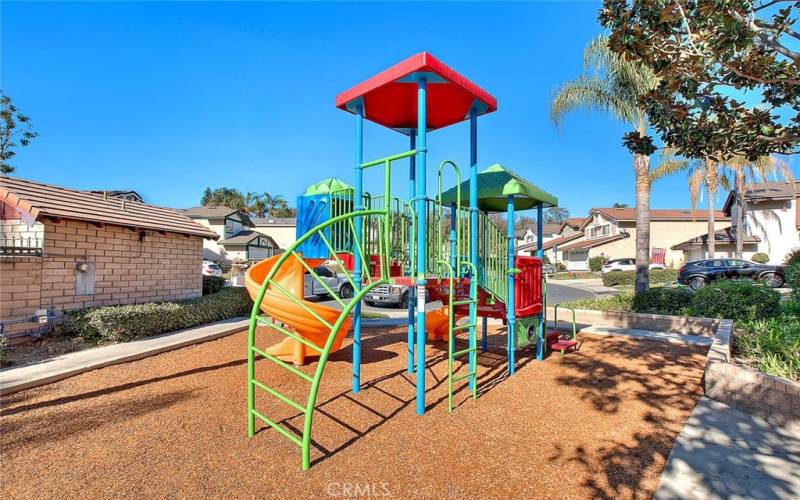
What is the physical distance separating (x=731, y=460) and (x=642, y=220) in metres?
10.1

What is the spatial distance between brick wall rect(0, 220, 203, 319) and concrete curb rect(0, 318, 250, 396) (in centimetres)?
180

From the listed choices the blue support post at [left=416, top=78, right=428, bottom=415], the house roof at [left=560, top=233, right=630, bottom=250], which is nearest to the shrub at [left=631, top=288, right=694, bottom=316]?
the blue support post at [left=416, top=78, right=428, bottom=415]

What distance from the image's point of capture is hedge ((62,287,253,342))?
7570 mm

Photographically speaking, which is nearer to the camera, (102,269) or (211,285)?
(102,269)

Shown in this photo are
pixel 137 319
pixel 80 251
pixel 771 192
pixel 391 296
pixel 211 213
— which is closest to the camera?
pixel 137 319

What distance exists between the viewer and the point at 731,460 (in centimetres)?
346

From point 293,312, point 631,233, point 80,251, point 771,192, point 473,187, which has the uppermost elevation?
point 771,192

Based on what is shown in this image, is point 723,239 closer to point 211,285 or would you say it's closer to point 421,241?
point 211,285

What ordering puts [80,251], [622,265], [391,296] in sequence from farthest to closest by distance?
[622,265], [391,296], [80,251]

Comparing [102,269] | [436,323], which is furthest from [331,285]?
[436,323]

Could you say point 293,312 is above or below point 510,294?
below

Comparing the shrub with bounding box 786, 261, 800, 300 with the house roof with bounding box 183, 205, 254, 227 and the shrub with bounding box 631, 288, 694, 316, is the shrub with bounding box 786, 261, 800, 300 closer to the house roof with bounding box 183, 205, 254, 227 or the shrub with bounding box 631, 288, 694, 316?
the shrub with bounding box 631, 288, 694, 316

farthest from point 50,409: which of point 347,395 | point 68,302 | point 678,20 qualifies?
point 678,20

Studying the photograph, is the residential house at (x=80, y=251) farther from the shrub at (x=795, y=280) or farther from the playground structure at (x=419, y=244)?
the shrub at (x=795, y=280)
